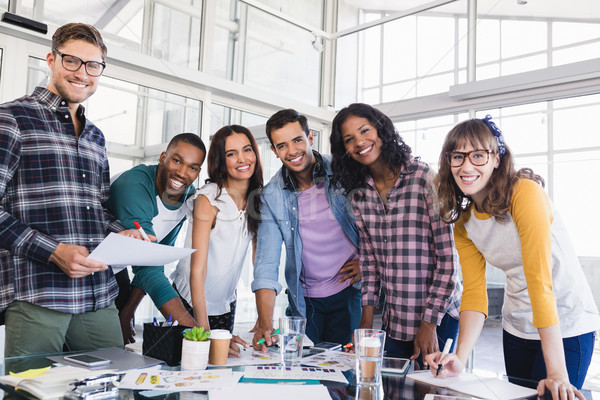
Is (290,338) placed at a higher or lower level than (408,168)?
lower

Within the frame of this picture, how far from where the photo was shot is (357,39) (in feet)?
13.9

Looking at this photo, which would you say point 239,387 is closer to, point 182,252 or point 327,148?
point 182,252

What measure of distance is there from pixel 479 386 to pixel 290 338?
0.47m

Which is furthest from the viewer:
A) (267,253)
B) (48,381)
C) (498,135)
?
(267,253)

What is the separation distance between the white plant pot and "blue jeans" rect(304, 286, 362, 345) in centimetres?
80

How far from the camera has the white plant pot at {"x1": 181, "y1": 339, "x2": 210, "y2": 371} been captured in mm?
1210

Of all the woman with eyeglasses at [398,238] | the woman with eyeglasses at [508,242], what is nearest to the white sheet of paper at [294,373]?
the woman with eyeglasses at [508,242]

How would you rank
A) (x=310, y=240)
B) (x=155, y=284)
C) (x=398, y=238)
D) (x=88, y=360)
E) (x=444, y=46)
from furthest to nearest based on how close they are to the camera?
(x=444, y=46)
(x=310, y=240)
(x=398, y=238)
(x=155, y=284)
(x=88, y=360)

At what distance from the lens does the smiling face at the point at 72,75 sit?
150 centimetres

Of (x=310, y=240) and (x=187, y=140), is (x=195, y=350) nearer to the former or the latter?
(x=310, y=240)

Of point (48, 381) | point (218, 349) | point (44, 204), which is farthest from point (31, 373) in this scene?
point (44, 204)

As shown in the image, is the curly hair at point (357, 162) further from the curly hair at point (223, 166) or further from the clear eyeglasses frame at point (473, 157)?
the clear eyeglasses frame at point (473, 157)

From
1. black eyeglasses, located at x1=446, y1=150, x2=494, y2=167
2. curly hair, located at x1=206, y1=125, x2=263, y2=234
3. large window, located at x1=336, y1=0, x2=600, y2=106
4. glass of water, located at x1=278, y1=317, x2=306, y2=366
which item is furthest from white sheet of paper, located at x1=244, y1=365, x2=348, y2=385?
large window, located at x1=336, y1=0, x2=600, y2=106

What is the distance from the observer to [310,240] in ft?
6.55
